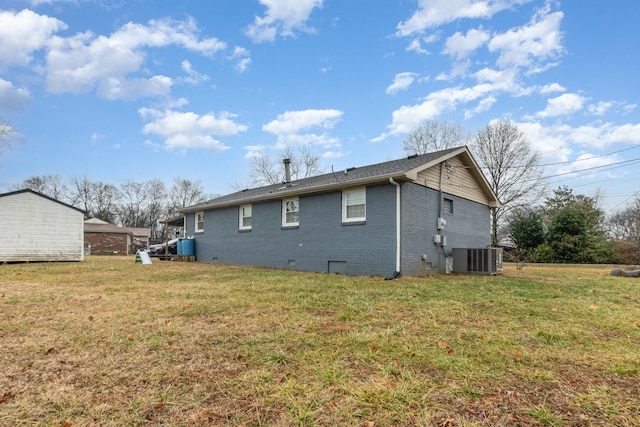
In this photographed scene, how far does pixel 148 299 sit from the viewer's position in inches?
231

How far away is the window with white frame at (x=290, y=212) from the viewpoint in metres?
12.3

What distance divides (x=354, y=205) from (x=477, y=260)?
454cm

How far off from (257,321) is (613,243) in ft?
73.7

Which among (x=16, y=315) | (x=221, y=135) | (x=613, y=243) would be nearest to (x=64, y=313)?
(x=16, y=315)

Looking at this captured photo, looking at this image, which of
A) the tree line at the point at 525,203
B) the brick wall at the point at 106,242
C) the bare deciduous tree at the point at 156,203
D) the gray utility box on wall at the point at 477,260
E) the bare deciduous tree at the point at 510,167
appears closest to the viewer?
the gray utility box on wall at the point at 477,260

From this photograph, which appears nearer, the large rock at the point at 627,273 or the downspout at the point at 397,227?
the downspout at the point at 397,227

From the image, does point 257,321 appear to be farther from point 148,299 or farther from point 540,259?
point 540,259

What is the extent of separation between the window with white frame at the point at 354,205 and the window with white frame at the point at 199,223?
31.3 ft

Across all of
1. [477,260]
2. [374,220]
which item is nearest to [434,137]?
[477,260]

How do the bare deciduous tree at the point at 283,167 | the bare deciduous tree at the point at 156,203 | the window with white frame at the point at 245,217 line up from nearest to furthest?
1. the window with white frame at the point at 245,217
2. the bare deciduous tree at the point at 283,167
3. the bare deciduous tree at the point at 156,203

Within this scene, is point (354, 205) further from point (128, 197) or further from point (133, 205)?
point (133, 205)

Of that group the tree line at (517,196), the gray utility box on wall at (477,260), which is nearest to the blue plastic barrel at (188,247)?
the tree line at (517,196)

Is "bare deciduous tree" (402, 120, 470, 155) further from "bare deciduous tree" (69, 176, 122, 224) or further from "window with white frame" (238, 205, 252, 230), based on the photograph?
"bare deciduous tree" (69, 176, 122, 224)

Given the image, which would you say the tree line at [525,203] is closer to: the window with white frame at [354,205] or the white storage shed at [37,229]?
the window with white frame at [354,205]
